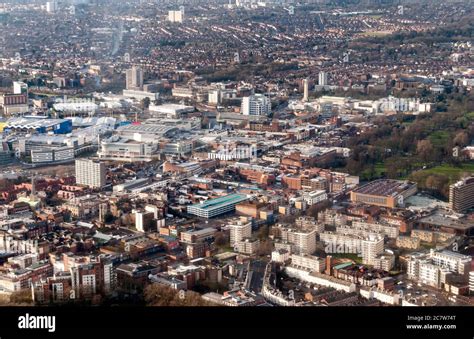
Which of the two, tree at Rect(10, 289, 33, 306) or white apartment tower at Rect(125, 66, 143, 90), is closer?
tree at Rect(10, 289, 33, 306)

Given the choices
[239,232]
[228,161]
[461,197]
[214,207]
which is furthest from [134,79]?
[239,232]

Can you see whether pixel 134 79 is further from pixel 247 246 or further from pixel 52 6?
pixel 247 246

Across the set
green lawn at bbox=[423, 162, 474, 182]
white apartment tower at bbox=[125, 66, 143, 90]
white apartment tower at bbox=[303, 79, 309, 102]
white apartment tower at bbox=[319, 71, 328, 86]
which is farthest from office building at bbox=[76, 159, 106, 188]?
white apartment tower at bbox=[319, 71, 328, 86]

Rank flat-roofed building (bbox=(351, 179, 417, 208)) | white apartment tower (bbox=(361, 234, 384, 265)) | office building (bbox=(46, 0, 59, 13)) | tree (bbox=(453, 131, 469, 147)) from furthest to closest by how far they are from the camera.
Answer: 1. office building (bbox=(46, 0, 59, 13))
2. tree (bbox=(453, 131, 469, 147))
3. flat-roofed building (bbox=(351, 179, 417, 208))
4. white apartment tower (bbox=(361, 234, 384, 265))

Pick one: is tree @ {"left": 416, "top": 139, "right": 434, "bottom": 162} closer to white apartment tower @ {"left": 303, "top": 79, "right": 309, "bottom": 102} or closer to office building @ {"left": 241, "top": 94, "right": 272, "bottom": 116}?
office building @ {"left": 241, "top": 94, "right": 272, "bottom": 116}

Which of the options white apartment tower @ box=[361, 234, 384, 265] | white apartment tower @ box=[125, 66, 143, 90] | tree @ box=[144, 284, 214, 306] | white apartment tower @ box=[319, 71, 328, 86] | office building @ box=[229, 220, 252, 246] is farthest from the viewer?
white apartment tower @ box=[319, 71, 328, 86]

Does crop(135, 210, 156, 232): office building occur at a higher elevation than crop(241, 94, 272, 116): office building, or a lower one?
lower

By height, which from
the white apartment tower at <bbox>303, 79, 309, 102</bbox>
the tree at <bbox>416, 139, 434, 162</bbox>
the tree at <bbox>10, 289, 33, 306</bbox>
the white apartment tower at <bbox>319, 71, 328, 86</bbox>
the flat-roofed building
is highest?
the white apartment tower at <bbox>319, 71, 328, 86</bbox>
